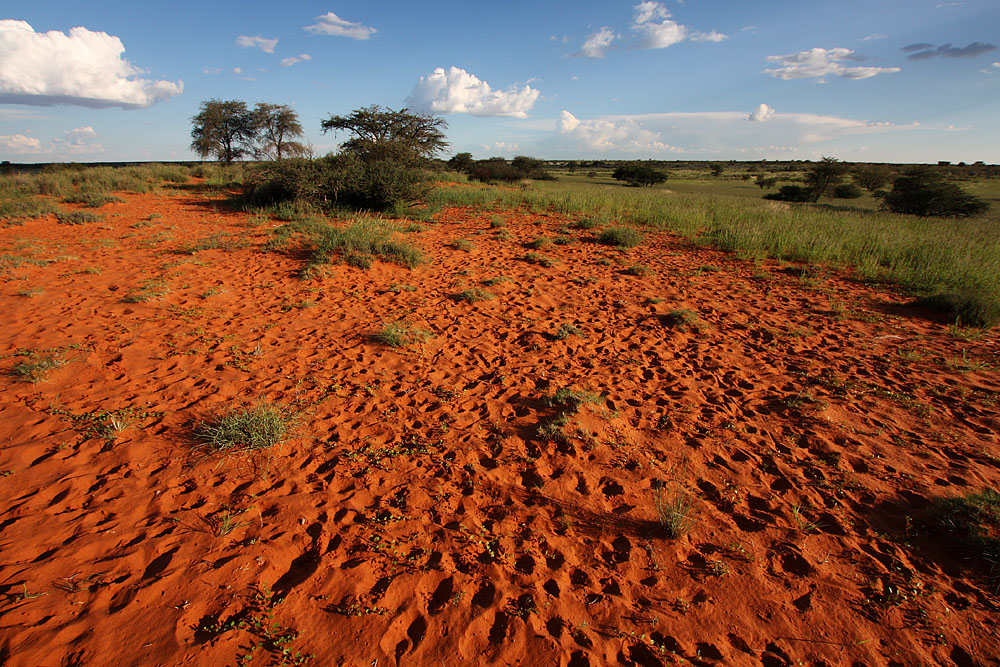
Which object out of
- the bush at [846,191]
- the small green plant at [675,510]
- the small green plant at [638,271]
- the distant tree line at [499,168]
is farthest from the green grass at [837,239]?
the distant tree line at [499,168]

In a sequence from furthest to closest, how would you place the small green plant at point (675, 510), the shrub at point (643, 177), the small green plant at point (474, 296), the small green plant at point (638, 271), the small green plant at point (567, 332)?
the shrub at point (643, 177) < the small green plant at point (638, 271) < the small green plant at point (474, 296) < the small green plant at point (567, 332) < the small green plant at point (675, 510)

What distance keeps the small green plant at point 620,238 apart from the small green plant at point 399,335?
6359mm

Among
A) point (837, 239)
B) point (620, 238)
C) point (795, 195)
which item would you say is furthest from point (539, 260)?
point (795, 195)

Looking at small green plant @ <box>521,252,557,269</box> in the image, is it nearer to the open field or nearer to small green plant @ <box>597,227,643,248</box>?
the open field

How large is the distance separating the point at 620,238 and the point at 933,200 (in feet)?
51.5

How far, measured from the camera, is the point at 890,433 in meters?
3.35

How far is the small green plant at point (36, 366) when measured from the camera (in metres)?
3.72

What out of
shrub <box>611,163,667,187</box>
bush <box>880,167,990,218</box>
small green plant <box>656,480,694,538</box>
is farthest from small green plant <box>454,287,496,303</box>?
shrub <box>611,163,667,187</box>

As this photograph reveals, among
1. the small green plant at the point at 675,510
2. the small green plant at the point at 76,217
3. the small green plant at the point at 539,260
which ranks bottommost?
the small green plant at the point at 675,510

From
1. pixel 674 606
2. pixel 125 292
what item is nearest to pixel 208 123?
pixel 125 292

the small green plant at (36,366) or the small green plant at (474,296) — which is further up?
the small green plant at (474,296)

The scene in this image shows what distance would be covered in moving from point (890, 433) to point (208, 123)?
1290 inches

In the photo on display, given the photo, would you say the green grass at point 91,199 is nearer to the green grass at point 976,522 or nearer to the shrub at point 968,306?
the green grass at point 976,522

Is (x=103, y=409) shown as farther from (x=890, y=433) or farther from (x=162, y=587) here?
(x=890, y=433)
